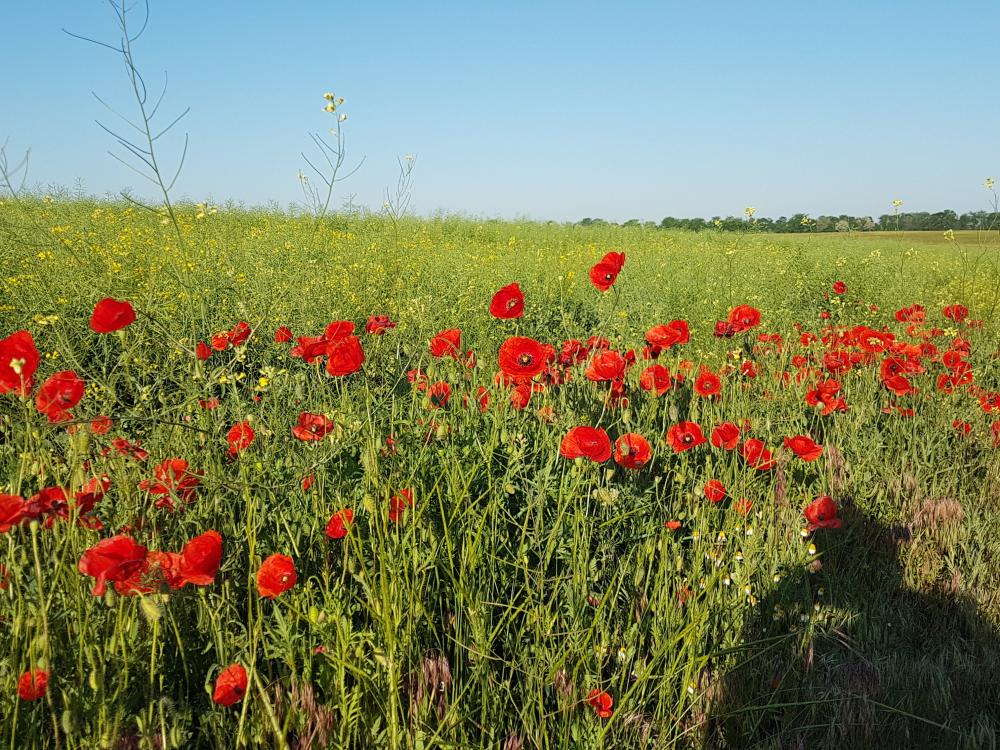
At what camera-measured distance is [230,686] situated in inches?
40.4

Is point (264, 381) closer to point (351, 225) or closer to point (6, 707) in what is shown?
point (6, 707)

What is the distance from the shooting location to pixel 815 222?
15.0 ft

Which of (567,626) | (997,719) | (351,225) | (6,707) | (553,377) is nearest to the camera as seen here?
(6,707)

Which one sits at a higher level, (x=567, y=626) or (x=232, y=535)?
(x=232, y=535)

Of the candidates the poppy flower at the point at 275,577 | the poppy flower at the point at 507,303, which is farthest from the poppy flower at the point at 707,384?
the poppy flower at the point at 275,577

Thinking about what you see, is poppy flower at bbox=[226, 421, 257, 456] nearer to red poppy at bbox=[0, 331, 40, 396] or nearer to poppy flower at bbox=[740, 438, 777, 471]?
red poppy at bbox=[0, 331, 40, 396]

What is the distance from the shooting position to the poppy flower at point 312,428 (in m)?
1.52

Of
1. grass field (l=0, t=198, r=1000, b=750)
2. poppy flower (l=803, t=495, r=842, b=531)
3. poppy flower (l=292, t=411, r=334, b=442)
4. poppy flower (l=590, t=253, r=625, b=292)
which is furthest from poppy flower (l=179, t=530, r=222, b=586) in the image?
poppy flower (l=803, t=495, r=842, b=531)

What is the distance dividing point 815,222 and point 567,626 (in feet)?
13.6

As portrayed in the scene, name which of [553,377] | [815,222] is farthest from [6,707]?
[815,222]

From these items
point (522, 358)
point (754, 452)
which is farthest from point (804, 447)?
point (522, 358)

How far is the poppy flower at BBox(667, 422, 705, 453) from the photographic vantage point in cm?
177

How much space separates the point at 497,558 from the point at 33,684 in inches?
31.1

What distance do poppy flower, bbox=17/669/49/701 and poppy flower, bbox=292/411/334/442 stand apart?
26.3 inches
